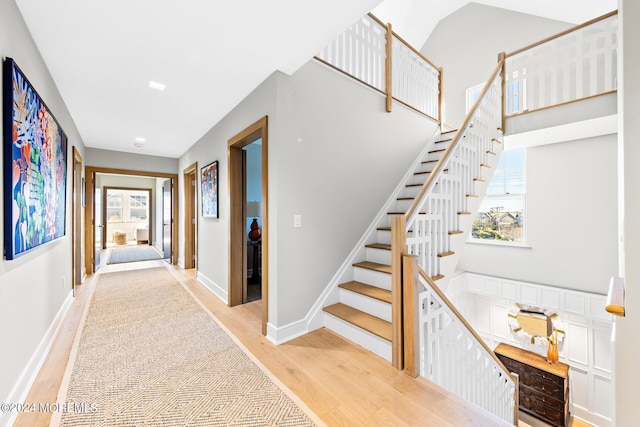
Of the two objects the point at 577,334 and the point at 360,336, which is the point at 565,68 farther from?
the point at 360,336

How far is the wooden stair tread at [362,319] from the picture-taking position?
2164 millimetres

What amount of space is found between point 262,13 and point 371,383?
2491 mm

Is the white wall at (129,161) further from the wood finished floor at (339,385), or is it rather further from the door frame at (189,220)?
the wood finished floor at (339,385)

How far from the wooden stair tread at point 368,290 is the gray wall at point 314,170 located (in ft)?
0.75

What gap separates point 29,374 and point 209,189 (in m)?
2.52

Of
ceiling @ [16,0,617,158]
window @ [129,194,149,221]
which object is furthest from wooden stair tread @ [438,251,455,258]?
window @ [129,194,149,221]

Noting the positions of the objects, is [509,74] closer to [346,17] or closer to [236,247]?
[346,17]

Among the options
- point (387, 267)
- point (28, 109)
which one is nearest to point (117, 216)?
point (28, 109)

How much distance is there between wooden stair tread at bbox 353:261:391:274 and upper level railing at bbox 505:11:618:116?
289 cm

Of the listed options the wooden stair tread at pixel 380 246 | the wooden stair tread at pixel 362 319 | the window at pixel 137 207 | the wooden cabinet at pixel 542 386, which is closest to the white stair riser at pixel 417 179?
the wooden stair tread at pixel 380 246

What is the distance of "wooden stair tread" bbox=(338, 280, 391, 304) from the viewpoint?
242 centimetres

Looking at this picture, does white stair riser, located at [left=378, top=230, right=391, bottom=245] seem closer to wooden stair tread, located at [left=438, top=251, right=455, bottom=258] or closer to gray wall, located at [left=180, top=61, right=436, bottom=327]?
gray wall, located at [left=180, top=61, right=436, bottom=327]

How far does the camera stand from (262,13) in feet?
5.57

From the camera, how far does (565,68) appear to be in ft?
10.9
